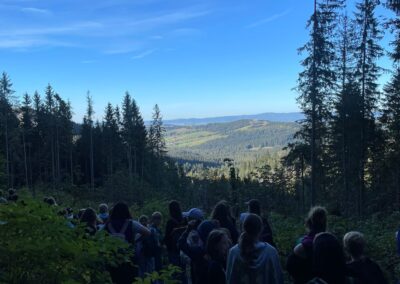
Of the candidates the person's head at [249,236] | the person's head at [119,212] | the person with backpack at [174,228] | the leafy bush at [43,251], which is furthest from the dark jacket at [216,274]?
the person with backpack at [174,228]

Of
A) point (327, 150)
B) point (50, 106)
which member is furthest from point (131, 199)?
point (50, 106)

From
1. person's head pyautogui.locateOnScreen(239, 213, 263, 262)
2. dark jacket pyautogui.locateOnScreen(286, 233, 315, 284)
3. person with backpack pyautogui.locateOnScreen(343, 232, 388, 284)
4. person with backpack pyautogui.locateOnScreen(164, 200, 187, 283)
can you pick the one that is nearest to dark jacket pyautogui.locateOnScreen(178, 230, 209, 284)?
person's head pyautogui.locateOnScreen(239, 213, 263, 262)

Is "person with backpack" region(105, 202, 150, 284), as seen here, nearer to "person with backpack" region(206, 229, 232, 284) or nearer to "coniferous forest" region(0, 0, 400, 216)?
"person with backpack" region(206, 229, 232, 284)

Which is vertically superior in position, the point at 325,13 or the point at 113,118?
the point at 325,13

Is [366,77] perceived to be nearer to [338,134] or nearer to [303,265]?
[338,134]

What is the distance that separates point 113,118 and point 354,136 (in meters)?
48.0

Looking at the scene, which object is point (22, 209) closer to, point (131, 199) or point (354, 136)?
point (354, 136)

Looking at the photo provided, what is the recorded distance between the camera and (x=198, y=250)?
5867 mm

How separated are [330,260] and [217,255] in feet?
4.28

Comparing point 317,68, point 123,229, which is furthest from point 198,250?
point 317,68

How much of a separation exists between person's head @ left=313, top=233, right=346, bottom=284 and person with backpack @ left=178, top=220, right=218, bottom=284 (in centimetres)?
148

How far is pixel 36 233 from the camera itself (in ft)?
9.85

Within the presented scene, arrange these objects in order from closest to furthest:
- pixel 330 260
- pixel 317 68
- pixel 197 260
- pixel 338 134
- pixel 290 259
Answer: pixel 330 260
pixel 290 259
pixel 197 260
pixel 317 68
pixel 338 134

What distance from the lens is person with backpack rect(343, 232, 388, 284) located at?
14.2 ft
